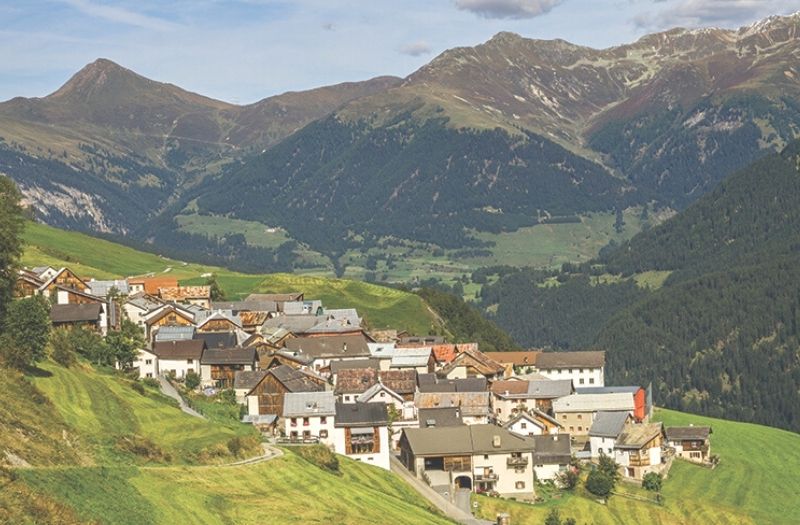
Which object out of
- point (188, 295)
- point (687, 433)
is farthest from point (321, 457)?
point (188, 295)

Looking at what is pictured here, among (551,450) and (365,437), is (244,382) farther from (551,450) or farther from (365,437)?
(551,450)

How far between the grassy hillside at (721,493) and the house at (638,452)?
8.52 feet

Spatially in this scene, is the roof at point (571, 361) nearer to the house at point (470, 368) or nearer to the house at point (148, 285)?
the house at point (470, 368)

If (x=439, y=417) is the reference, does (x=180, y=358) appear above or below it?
above

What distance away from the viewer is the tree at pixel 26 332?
87375mm

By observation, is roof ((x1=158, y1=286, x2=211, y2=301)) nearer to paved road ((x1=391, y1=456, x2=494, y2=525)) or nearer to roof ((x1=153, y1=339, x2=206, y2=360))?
roof ((x1=153, y1=339, x2=206, y2=360))

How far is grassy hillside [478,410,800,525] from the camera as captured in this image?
105250 millimetres

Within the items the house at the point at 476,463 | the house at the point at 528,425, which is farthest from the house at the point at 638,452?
the house at the point at 476,463

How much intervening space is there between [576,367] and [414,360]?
3270cm

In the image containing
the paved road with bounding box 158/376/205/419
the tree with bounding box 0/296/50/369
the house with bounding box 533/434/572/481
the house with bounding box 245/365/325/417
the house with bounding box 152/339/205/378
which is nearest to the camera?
the tree with bounding box 0/296/50/369

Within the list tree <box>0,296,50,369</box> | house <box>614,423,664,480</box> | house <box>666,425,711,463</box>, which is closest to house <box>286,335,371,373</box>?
house <box>614,423,664,480</box>

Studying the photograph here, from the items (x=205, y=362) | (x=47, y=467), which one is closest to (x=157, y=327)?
(x=205, y=362)

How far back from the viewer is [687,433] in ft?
465

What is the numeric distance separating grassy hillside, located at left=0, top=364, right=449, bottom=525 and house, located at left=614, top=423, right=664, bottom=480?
3505 centimetres
